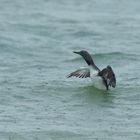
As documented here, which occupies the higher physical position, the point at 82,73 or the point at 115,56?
the point at 82,73

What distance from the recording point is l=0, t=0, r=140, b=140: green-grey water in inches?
531

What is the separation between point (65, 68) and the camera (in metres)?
19.1

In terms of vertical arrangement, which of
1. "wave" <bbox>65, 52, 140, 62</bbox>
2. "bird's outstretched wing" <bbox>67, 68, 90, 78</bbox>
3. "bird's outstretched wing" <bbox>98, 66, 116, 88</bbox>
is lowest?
"wave" <bbox>65, 52, 140, 62</bbox>

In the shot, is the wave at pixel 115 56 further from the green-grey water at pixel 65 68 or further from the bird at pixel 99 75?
the bird at pixel 99 75

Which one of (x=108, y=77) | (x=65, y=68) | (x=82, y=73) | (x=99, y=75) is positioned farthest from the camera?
(x=65, y=68)

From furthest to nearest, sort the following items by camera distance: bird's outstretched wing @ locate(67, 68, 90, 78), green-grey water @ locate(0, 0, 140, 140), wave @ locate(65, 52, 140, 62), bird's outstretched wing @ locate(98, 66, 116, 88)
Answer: wave @ locate(65, 52, 140, 62) < bird's outstretched wing @ locate(67, 68, 90, 78) < bird's outstretched wing @ locate(98, 66, 116, 88) < green-grey water @ locate(0, 0, 140, 140)

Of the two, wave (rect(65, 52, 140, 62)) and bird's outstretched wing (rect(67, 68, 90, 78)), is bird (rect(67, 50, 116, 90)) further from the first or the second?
wave (rect(65, 52, 140, 62))

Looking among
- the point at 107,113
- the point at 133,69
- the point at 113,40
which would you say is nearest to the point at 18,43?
the point at 113,40

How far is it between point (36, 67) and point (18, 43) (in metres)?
3.25

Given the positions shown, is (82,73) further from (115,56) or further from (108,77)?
(115,56)

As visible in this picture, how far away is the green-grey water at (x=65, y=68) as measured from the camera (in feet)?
44.3

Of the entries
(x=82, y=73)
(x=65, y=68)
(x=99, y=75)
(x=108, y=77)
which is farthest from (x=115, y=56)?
(x=108, y=77)

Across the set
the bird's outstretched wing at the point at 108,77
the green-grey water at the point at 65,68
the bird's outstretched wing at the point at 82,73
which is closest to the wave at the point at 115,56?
the green-grey water at the point at 65,68

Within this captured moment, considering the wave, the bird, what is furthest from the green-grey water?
the bird
